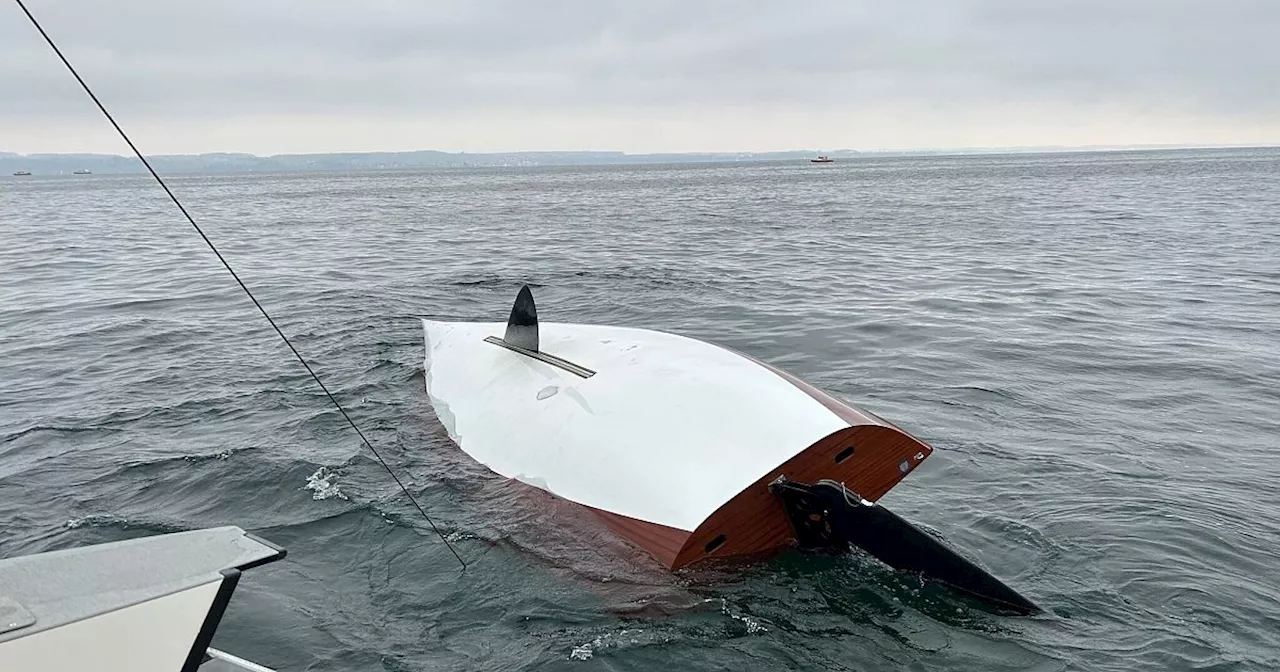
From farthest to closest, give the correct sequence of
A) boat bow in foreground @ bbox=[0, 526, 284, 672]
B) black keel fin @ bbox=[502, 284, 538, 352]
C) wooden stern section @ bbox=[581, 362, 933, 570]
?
black keel fin @ bbox=[502, 284, 538, 352] < wooden stern section @ bbox=[581, 362, 933, 570] < boat bow in foreground @ bbox=[0, 526, 284, 672]

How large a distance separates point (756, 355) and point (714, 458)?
738cm

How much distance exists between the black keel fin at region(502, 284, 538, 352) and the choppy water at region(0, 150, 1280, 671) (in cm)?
150

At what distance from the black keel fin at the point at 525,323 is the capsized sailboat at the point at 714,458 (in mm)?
1072

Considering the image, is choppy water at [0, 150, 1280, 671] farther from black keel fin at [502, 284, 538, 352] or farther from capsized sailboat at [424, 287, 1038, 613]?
black keel fin at [502, 284, 538, 352]

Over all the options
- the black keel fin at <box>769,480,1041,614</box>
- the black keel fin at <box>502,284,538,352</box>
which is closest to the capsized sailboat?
the black keel fin at <box>769,480,1041,614</box>

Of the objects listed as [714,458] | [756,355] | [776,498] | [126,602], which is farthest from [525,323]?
[126,602]

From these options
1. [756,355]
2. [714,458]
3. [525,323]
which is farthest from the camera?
[756,355]

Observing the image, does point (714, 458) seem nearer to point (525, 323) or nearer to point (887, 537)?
point (887, 537)

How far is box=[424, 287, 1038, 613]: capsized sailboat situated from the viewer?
242 inches

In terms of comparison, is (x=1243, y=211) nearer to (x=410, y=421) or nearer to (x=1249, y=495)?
(x=1249, y=495)

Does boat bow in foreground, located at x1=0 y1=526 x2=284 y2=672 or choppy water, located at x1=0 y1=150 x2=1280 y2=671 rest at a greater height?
boat bow in foreground, located at x1=0 y1=526 x2=284 y2=672

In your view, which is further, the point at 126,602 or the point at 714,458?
the point at 714,458

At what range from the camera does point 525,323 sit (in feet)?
31.7

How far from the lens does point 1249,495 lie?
7.93 m
